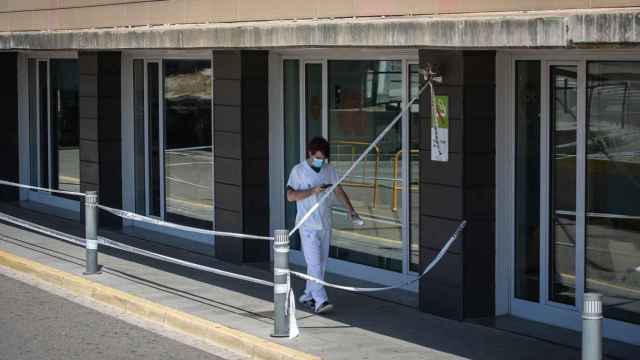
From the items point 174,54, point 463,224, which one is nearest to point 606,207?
point 463,224

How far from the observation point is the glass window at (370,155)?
13.4 m

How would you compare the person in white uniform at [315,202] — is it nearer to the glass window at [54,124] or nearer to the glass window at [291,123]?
the glass window at [291,123]

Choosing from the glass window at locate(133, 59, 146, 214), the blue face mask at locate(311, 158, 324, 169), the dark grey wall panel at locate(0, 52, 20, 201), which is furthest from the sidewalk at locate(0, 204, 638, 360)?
the dark grey wall panel at locate(0, 52, 20, 201)

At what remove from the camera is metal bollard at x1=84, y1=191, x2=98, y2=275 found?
14.0 m

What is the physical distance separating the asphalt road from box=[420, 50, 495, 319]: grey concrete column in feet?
8.37

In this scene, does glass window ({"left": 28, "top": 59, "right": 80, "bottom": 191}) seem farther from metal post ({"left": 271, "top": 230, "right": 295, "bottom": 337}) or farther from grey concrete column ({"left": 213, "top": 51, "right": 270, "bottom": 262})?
metal post ({"left": 271, "top": 230, "right": 295, "bottom": 337})

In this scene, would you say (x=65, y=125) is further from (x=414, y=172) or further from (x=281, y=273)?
(x=281, y=273)

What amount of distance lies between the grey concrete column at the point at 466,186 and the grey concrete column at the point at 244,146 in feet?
12.1

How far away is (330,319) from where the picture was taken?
11.9m

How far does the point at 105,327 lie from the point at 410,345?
326 centimetres

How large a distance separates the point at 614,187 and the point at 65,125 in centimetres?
1262

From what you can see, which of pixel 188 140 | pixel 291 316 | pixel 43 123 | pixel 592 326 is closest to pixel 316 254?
pixel 291 316

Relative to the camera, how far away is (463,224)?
37.6 ft

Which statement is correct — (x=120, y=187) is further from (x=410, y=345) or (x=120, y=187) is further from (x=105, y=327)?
(x=410, y=345)
